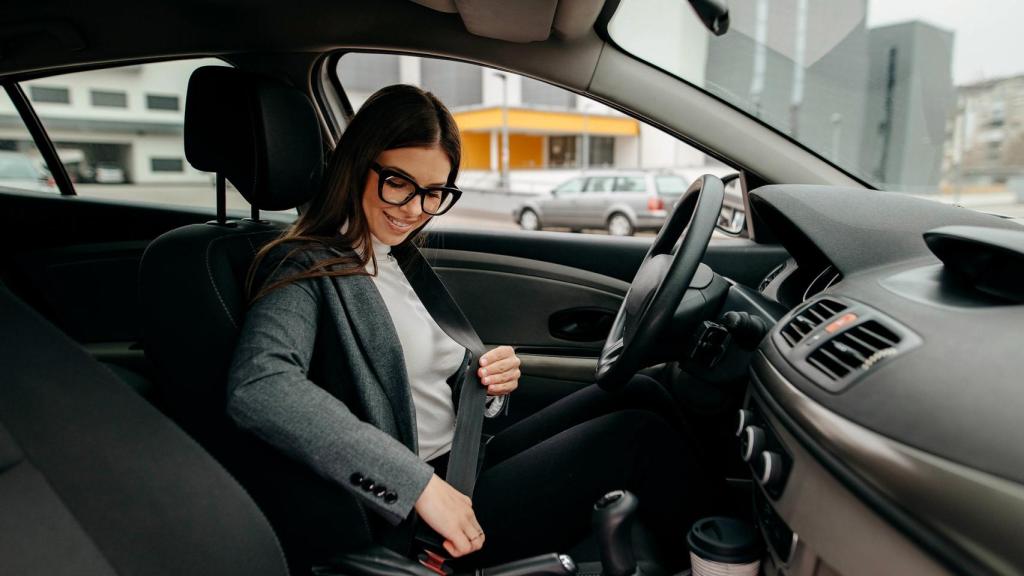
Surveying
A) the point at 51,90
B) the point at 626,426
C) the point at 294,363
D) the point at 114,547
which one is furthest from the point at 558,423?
the point at 51,90

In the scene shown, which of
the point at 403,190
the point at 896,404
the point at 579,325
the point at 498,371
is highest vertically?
the point at 403,190

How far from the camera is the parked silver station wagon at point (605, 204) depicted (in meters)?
7.00

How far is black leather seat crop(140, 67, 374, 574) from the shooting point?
1.10 metres

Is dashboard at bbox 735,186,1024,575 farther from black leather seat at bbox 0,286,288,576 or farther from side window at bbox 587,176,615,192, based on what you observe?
side window at bbox 587,176,615,192

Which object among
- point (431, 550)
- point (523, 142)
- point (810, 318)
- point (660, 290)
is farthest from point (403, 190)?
point (523, 142)

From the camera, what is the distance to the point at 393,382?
1235 mm

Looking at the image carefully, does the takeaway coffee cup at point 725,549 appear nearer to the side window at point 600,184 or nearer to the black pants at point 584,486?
the black pants at point 584,486

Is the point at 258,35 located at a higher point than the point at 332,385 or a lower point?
higher

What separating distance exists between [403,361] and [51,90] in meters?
2.32

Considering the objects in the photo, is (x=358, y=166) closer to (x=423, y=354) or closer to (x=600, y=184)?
(x=423, y=354)

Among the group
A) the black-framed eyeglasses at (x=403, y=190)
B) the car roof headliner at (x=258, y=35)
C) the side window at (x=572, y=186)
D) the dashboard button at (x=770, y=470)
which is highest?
the car roof headliner at (x=258, y=35)

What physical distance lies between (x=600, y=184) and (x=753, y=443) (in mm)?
7408

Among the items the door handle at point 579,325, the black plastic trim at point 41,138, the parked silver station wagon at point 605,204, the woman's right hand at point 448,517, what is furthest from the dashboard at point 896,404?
the parked silver station wagon at point 605,204

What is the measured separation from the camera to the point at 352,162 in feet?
4.26
